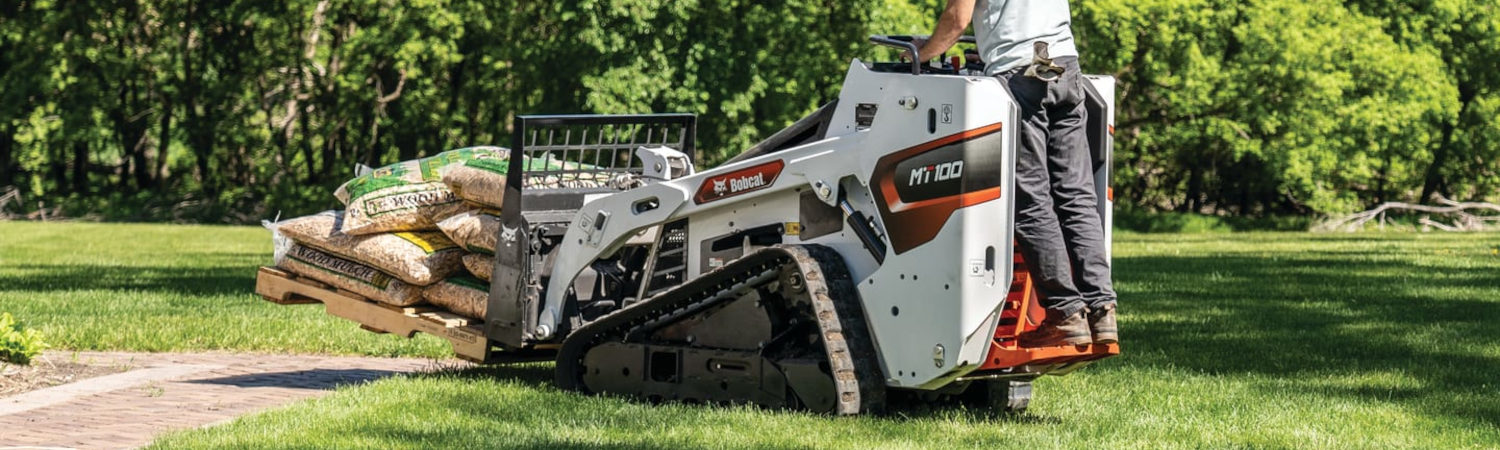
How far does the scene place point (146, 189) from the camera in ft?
136

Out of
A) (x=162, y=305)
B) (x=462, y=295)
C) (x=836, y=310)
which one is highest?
(x=836, y=310)

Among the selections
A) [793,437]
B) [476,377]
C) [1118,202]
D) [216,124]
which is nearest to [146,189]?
[216,124]

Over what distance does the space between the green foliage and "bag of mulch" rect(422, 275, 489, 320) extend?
1991 mm

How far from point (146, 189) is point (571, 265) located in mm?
36006

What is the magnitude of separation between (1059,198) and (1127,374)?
2694 millimetres

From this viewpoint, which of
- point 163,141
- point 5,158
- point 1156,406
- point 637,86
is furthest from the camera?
point 163,141

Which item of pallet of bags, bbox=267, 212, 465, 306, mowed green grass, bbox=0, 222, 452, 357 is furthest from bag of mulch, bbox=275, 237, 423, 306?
mowed green grass, bbox=0, 222, 452, 357

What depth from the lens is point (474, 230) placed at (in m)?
8.42

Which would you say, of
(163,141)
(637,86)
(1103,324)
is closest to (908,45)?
(1103,324)

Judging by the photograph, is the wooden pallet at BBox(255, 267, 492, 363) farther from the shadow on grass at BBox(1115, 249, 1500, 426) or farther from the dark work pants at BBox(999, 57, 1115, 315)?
the shadow on grass at BBox(1115, 249, 1500, 426)

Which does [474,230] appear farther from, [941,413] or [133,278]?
[133,278]

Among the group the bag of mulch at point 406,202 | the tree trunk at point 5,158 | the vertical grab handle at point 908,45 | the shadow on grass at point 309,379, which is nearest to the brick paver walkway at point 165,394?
the shadow on grass at point 309,379

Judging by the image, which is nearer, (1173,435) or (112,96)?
(1173,435)

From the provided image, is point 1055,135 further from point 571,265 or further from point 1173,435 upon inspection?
point 571,265
